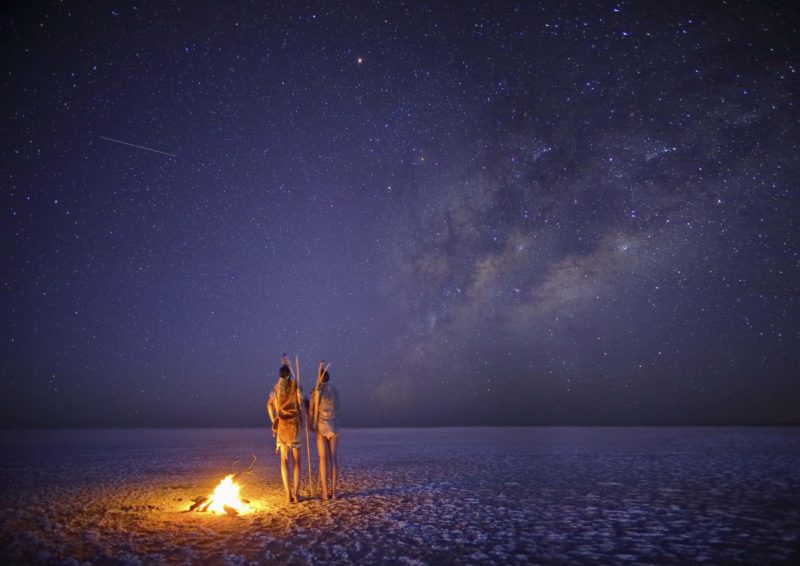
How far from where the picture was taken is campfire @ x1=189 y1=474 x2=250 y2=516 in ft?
28.7

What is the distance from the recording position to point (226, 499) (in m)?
9.30

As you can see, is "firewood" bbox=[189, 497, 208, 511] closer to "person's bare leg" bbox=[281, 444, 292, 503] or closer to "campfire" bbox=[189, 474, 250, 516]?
"campfire" bbox=[189, 474, 250, 516]

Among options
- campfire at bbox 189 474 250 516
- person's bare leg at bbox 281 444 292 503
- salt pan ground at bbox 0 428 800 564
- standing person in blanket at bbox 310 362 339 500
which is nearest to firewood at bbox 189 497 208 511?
campfire at bbox 189 474 250 516

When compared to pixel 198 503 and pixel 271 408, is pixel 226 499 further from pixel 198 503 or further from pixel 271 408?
pixel 271 408

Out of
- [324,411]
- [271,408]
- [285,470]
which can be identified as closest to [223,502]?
[285,470]

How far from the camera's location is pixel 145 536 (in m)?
7.23

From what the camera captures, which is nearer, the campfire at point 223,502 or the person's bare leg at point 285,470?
the campfire at point 223,502

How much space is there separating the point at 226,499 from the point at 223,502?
0.24 meters

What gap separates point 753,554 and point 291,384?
733cm

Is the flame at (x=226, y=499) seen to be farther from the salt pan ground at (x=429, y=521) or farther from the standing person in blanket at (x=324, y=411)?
the standing person in blanket at (x=324, y=411)

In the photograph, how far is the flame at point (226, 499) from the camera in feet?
29.1

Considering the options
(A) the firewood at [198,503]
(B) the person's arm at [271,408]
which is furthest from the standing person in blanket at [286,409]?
(A) the firewood at [198,503]

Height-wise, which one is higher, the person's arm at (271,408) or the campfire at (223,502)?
the person's arm at (271,408)

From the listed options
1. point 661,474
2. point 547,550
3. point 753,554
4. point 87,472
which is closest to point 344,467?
point 87,472
